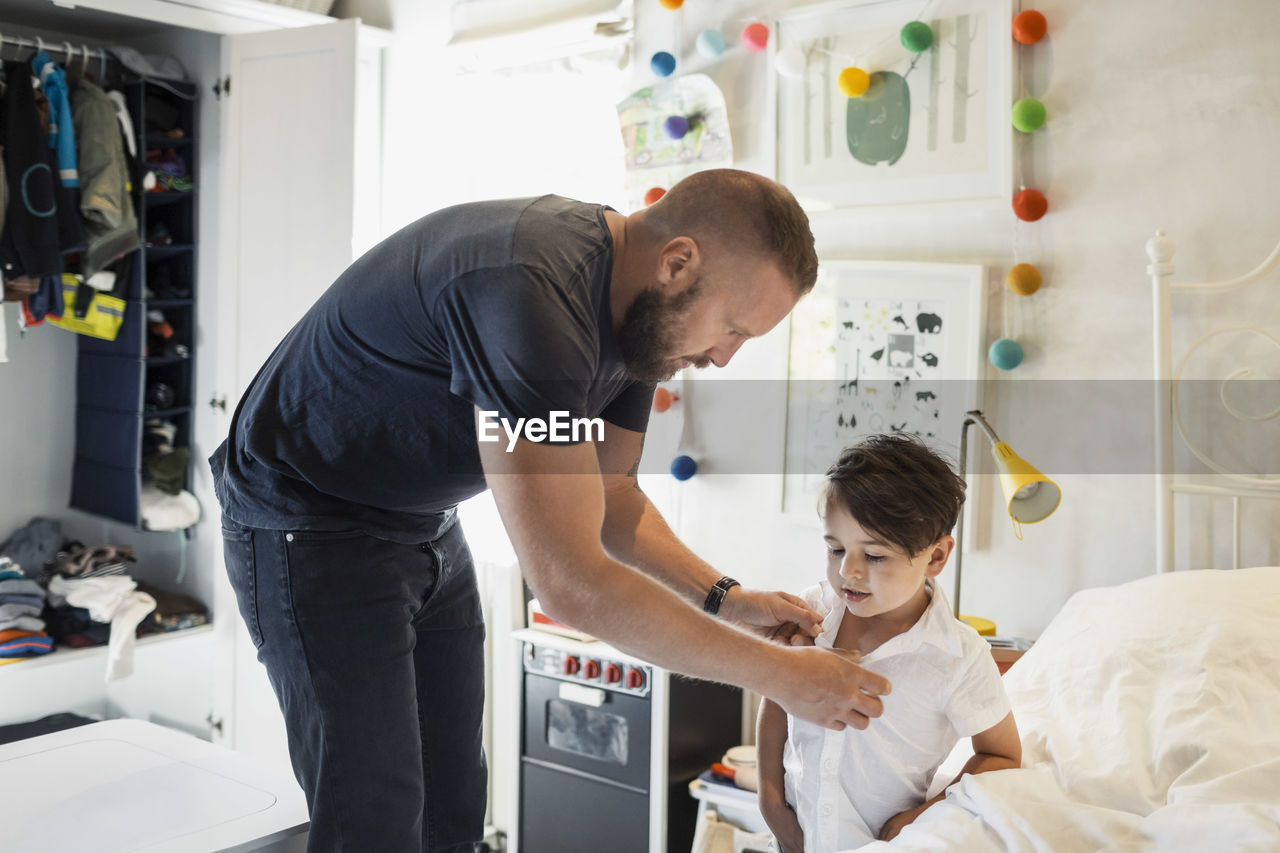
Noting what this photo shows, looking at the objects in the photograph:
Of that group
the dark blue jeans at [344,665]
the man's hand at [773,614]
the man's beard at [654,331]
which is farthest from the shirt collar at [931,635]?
the dark blue jeans at [344,665]

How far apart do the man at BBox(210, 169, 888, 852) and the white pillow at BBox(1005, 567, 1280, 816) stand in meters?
0.41

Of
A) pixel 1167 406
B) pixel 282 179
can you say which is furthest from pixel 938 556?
pixel 282 179

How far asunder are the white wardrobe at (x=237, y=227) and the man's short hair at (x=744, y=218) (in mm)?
2041

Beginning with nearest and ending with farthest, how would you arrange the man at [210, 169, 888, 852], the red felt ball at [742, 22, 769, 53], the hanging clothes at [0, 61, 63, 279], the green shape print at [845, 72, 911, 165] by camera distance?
the man at [210, 169, 888, 852] → the green shape print at [845, 72, 911, 165] → the red felt ball at [742, 22, 769, 53] → the hanging clothes at [0, 61, 63, 279]

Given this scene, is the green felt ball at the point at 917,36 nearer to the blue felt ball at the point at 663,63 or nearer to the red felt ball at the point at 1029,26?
the red felt ball at the point at 1029,26

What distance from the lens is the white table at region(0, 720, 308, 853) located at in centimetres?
159

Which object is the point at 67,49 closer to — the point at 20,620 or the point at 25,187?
the point at 25,187

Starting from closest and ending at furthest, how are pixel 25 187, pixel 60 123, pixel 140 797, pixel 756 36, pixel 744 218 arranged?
pixel 744 218 < pixel 140 797 < pixel 756 36 < pixel 25 187 < pixel 60 123

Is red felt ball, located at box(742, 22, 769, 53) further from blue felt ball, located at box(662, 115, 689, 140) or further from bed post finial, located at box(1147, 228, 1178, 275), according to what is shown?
bed post finial, located at box(1147, 228, 1178, 275)

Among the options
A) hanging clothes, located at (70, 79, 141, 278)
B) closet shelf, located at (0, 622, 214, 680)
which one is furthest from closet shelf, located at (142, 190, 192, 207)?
closet shelf, located at (0, 622, 214, 680)

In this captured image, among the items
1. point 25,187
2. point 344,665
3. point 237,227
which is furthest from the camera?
point 237,227

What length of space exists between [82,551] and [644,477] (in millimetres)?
Answer: 1865

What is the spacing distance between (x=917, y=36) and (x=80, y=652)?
9.36 ft

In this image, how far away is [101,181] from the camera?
10.9ft
